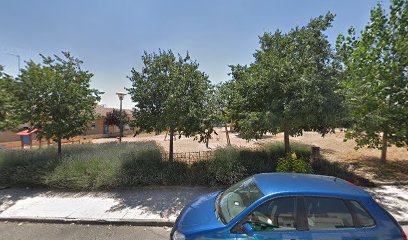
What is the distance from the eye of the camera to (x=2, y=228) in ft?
14.7

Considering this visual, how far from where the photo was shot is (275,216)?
266 cm

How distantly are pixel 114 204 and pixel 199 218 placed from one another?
133 inches

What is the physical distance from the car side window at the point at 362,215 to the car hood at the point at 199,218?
171 cm

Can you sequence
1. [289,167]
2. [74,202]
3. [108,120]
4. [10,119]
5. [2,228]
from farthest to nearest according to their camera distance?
[108,120], [10,119], [289,167], [74,202], [2,228]

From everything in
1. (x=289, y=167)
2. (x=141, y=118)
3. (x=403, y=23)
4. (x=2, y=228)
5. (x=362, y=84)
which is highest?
(x=403, y=23)

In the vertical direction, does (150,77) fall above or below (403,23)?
below

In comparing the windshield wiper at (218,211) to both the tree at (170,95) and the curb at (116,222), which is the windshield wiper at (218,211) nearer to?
the curb at (116,222)

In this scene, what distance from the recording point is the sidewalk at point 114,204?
4.72 meters

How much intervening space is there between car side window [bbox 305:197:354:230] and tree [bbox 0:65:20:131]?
27.4 feet

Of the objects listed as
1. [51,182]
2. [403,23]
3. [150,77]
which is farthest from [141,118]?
[403,23]

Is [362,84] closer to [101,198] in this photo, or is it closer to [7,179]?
[101,198]

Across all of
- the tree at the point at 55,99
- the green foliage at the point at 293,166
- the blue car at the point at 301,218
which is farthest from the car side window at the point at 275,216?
the tree at the point at 55,99

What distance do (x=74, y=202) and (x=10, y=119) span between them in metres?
3.68

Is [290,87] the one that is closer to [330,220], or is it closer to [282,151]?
[282,151]
